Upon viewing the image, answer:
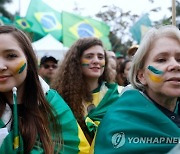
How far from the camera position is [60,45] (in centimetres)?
1210

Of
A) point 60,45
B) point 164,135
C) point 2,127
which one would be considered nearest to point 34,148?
point 2,127

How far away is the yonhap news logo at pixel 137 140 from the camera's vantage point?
207cm

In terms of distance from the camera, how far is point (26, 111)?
7.39ft

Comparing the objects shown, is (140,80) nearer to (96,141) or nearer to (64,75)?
(96,141)

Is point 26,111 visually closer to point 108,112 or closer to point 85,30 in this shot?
point 108,112

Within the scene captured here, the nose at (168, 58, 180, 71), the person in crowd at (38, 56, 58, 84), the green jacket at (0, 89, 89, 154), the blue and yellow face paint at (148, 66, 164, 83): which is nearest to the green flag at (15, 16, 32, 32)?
the person in crowd at (38, 56, 58, 84)

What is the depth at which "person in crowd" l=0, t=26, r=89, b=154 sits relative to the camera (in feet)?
6.85

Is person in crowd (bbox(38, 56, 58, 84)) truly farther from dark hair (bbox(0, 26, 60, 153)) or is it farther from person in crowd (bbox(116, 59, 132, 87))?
dark hair (bbox(0, 26, 60, 153))

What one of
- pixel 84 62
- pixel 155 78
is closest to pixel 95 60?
pixel 84 62

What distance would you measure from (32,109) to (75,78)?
4.91 feet

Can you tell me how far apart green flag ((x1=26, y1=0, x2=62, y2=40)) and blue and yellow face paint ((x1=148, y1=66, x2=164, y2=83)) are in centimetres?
1262

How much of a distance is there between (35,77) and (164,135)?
33.9 inches

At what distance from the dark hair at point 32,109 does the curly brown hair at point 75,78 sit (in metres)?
1.13

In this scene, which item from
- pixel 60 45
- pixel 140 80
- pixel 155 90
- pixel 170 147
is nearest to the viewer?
pixel 170 147
